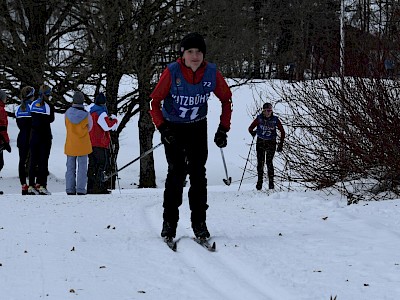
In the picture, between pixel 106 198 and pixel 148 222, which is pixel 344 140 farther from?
pixel 106 198

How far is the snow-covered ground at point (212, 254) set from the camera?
4.04 m

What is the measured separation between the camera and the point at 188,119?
5770 mm

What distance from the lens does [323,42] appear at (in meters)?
9.15

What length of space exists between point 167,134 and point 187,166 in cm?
38

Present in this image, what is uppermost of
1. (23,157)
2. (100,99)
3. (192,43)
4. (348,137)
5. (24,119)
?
(192,43)

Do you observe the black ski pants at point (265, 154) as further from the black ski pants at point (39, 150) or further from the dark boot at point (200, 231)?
the dark boot at point (200, 231)

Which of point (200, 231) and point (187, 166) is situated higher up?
point (187, 166)

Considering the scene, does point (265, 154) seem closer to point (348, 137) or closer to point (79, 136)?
point (79, 136)

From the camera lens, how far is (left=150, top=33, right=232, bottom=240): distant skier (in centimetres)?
561

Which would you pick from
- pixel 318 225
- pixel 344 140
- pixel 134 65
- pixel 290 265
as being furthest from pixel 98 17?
pixel 290 265

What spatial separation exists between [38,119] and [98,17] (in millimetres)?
6422

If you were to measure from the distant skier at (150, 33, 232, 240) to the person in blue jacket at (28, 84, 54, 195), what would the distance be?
5692 millimetres

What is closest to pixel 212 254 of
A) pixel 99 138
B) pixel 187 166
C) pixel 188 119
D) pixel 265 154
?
pixel 187 166

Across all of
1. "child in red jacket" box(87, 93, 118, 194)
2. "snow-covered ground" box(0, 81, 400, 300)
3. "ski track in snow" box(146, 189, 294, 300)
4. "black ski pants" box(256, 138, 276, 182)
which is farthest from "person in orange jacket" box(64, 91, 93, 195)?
"ski track in snow" box(146, 189, 294, 300)
